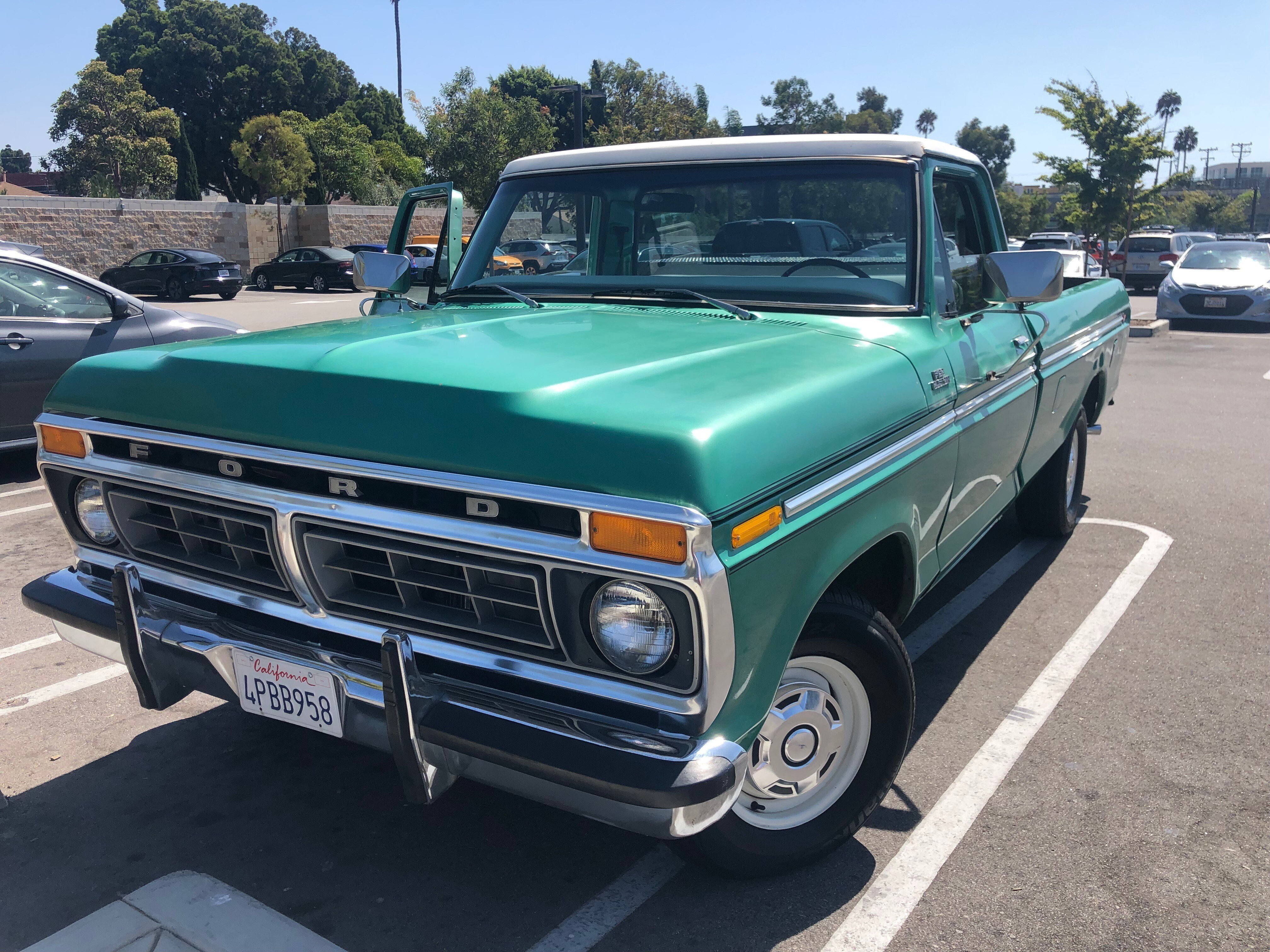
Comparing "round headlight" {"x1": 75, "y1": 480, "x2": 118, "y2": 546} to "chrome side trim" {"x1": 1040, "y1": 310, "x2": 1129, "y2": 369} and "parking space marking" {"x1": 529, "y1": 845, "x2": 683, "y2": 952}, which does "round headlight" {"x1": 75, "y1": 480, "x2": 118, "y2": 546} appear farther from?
"chrome side trim" {"x1": 1040, "y1": 310, "x2": 1129, "y2": 369}

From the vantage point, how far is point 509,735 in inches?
83.5

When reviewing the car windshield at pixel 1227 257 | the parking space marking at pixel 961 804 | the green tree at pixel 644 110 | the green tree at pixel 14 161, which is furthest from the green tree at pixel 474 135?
the green tree at pixel 14 161

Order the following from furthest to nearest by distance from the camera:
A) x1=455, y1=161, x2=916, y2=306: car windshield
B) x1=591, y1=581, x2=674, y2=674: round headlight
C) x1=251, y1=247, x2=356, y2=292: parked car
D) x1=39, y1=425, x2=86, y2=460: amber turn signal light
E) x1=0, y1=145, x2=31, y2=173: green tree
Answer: x1=0, y1=145, x2=31, y2=173: green tree, x1=251, y1=247, x2=356, y2=292: parked car, x1=455, y1=161, x2=916, y2=306: car windshield, x1=39, y1=425, x2=86, y2=460: amber turn signal light, x1=591, y1=581, x2=674, y2=674: round headlight

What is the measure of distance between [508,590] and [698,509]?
52cm

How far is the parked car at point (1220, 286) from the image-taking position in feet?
55.5

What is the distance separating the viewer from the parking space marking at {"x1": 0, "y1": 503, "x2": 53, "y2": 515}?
6.31m

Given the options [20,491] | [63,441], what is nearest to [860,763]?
[63,441]

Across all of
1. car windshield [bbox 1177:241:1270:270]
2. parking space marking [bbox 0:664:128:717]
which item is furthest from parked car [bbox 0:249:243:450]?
car windshield [bbox 1177:241:1270:270]

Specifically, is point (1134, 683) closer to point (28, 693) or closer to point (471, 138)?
point (28, 693)

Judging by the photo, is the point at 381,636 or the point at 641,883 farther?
the point at 641,883

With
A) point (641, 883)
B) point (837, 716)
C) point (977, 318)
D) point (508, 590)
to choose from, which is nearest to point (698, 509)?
point (508, 590)

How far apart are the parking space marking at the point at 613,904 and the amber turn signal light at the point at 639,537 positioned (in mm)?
1134

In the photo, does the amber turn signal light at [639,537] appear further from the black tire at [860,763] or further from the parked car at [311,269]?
the parked car at [311,269]

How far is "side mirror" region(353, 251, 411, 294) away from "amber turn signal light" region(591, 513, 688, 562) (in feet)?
9.04
